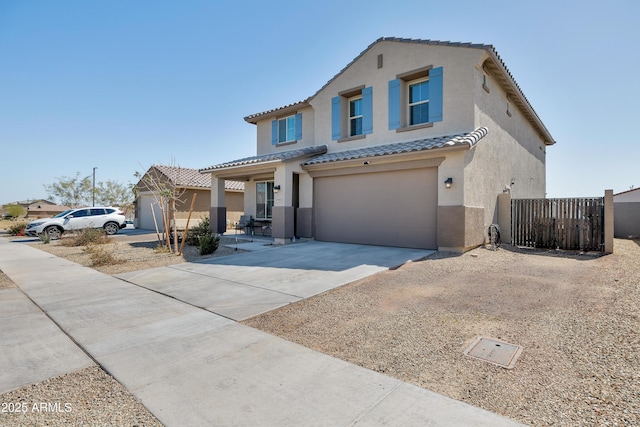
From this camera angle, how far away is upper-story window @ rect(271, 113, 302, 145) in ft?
53.7

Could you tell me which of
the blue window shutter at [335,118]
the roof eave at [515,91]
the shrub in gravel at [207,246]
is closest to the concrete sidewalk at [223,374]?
the shrub in gravel at [207,246]

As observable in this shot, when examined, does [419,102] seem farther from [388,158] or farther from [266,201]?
[266,201]

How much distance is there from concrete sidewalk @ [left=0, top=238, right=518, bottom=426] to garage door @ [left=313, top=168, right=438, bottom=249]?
25.9 ft

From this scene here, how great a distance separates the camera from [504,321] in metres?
4.55

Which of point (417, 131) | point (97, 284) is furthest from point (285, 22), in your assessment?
point (97, 284)

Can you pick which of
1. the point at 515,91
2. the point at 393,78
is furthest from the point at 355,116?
the point at 515,91

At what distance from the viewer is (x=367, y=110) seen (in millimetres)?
13227

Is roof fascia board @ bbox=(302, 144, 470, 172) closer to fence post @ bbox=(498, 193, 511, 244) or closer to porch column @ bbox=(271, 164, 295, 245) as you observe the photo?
porch column @ bbox=(271, 164, 295, 245)

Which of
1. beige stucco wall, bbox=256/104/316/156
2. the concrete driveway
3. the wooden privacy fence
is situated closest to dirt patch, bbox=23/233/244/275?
the concrete driveway

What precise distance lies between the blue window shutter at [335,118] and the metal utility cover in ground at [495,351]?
451 inches

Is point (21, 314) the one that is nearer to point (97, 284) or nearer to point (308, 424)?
point (97, 284)

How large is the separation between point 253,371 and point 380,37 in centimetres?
1346

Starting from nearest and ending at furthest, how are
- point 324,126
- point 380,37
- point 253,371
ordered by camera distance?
point 253,371
point 380,37
point 324,126

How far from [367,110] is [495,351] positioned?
37.2 feet
